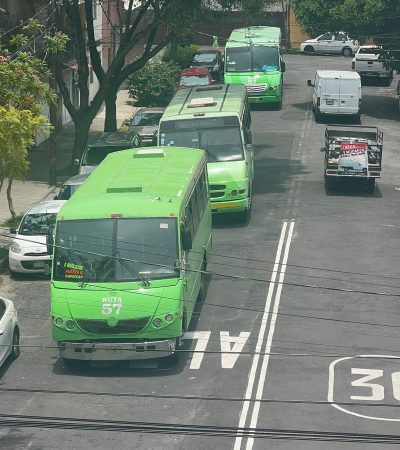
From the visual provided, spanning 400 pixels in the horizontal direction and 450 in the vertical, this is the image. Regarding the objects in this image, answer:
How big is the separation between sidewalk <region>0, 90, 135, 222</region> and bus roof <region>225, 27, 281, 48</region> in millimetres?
6149

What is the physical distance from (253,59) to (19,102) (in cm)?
2973

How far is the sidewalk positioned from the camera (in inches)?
1448

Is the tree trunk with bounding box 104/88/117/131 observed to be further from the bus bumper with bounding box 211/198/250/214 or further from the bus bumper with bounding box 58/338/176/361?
the bus bumper with bounding box 58/338/176/361

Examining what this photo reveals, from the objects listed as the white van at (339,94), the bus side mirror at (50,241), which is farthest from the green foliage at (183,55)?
the bus side mirror at (50,241)

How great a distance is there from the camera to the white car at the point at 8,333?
21.3 metres

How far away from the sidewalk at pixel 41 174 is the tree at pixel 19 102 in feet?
22.7

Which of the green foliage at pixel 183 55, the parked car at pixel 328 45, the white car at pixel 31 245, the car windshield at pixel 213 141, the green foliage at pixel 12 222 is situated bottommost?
the parked car at pixel 328 45

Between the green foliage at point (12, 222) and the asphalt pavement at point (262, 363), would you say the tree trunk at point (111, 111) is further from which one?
the green foliage at point (12, 222)

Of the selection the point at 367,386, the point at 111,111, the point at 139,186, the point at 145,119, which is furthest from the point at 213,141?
the point at 145,119

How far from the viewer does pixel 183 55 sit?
7194 cm

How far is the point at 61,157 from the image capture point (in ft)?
148

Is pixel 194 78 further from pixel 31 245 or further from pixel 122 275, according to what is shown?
pixel 122 275

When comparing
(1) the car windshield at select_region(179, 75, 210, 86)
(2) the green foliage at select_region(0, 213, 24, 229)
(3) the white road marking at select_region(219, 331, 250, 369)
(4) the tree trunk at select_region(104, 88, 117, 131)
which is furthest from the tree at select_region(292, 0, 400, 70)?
(3) the white road marking at select_region(219, 331, 250, 369)

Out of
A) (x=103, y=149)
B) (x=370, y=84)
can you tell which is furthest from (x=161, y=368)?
(x=370, y=84)
